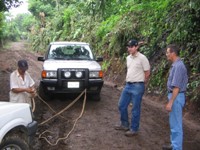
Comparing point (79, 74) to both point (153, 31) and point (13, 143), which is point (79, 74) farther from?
point (13, 143)

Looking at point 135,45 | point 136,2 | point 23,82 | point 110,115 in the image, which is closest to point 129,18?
point 136,2

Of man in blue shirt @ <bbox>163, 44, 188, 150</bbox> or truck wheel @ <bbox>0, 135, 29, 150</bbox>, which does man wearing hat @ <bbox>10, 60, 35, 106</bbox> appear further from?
man in blue shirt @ <bbox>163, 44, 188, 150</bbox>

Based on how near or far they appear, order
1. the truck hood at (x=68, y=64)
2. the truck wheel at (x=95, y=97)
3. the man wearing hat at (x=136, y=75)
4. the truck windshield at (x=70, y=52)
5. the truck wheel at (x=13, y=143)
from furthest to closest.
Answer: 1. the truck windshield at (x=70, y=52)
2. the truck wheel at (x=95, y=97)
3. the truck hood at (x=68, y=64)
4. the man wearing hat at (x=136, y=75)
5. the truck wheel at (x=13, y=143)

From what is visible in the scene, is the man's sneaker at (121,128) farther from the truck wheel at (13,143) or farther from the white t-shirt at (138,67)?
the truck wheel at (13,143)

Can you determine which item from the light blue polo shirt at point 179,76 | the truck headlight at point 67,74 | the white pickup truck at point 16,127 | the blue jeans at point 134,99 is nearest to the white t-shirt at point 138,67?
the blue jeans at point 134,99

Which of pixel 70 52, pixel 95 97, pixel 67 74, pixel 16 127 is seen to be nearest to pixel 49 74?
pixel 67 74

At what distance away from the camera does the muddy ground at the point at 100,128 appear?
19.6ft

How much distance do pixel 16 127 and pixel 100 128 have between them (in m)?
2.88

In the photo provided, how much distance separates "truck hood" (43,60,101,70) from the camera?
8.81 meters

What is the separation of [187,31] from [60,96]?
424cm

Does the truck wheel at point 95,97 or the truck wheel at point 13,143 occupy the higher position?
the truck wheel at point 13,143

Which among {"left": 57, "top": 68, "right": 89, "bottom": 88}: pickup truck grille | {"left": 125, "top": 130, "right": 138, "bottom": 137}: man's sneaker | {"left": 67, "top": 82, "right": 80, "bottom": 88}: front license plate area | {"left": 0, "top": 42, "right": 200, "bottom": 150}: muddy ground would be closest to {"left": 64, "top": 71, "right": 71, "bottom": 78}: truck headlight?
{"left": 57, "top": 68, "right": 89, "bottom": 88}: pickup truck grille

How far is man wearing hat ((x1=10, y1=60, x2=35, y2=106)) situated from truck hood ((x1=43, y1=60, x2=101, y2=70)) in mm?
2964

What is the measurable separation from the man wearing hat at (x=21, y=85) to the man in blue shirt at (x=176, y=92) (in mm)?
2397
